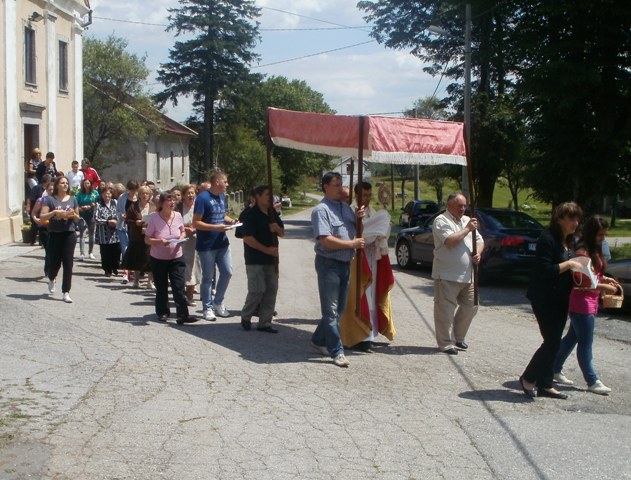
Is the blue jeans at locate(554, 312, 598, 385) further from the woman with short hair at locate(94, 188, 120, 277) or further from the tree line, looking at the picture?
the tree line

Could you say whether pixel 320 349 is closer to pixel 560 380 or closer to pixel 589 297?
pixel 560 380

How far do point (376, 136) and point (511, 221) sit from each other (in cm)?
892

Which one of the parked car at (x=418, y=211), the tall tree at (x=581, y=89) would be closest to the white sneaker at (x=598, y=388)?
the tall tree at (x=581, y=89)

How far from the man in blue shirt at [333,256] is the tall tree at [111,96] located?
34608 millimetres

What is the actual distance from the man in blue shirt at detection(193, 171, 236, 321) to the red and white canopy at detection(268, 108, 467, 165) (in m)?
1.51

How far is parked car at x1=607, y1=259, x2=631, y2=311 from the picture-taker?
12773mm

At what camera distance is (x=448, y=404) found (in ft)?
24.3

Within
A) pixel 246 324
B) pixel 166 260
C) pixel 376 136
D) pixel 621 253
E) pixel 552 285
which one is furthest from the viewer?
pixel 621 253

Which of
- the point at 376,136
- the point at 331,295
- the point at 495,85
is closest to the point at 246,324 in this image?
the point at 331,295

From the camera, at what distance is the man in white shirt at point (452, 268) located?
367 inches

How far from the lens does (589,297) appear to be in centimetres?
774

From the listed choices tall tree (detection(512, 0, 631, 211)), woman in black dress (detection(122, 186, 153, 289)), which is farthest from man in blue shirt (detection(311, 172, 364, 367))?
tall tree (detection(512, 0, 631, 211))

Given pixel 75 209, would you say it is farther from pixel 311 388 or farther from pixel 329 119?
pixel 311 388

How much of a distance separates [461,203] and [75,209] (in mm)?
5432
